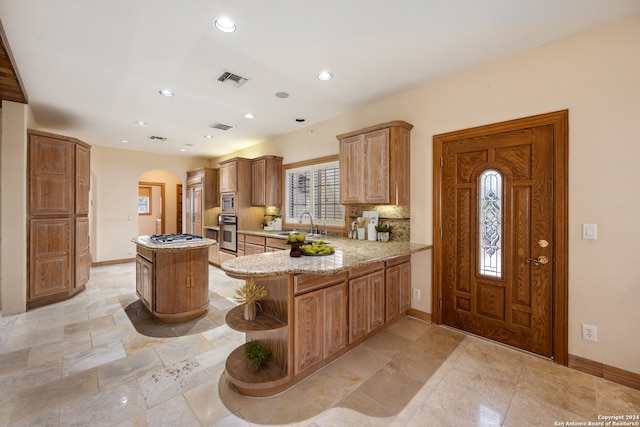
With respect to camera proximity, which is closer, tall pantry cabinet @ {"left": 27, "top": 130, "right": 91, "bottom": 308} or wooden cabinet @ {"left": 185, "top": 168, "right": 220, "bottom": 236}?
tall pantry cabinet @ {"left": 27, "top": 130, "right": 91, "bottom": 308}

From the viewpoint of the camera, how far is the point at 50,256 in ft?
12.8

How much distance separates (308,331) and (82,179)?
4.49 m

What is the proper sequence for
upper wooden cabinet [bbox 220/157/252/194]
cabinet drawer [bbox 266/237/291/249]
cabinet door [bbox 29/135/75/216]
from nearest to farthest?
1. cabinet door [bbox 29/135/75/216]
2. cabinet drawer [bbox 266/237/291/249]
3. upper wooden cabinet [bbox 220/157/252/194]

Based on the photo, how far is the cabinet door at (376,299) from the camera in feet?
8.87

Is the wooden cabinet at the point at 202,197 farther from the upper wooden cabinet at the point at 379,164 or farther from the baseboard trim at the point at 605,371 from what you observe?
the baseboard trim at the point at 605,371

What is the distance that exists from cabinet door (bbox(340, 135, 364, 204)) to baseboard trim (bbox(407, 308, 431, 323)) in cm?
149

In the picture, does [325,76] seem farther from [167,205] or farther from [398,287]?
[167,205]

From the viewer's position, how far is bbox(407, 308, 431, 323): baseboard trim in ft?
10.6

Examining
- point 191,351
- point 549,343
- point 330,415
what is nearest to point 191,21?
point 191,351

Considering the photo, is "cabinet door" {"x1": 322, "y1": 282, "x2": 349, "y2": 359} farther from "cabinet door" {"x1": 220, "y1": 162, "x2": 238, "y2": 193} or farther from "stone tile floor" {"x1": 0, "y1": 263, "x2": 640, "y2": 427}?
"cabinet door" {"x1": 220, "y1": 162, "x2": 238, "y2": 193}

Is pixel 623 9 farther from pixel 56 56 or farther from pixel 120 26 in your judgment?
pixel 56 56

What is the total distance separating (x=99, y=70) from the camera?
9.39ft

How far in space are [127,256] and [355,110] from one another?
20.9 ft

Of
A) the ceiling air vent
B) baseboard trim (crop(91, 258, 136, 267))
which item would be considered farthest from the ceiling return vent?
baseboard trim (crop(91, 258, 136, 267))
